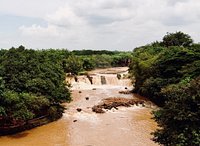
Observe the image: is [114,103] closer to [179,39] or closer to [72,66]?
[72,66]

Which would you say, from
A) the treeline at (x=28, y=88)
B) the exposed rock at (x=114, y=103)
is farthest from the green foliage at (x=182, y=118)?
the exposed rock at (x=114, y=103)

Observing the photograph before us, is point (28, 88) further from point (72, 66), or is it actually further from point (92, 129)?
point (72, 66)

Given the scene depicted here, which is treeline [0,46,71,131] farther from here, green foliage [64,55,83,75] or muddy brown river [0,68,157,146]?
green foliage [64,55,83,75]

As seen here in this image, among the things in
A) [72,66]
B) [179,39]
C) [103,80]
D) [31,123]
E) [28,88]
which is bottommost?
[31,123]

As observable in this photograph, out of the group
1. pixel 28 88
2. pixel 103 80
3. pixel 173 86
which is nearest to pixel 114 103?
pixel 28 88

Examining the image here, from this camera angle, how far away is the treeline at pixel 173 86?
1221cm

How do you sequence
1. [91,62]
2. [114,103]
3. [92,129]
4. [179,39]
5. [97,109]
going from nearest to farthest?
1. [92,129]
2. [97,109]
3. [114,103]
4. [179,39]
5. [91,62]

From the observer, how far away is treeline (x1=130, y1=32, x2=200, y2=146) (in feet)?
40.1

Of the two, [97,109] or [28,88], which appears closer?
[28,88]

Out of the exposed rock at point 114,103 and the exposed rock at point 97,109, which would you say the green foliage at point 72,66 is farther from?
the exposed rock at point 97,109

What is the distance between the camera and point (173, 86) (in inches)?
768

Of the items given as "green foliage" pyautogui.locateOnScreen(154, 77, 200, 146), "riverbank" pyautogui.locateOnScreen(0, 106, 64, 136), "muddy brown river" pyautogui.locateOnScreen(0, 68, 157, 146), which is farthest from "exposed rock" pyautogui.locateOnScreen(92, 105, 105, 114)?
"green foliage" pyautogui.locateOnScreen(154, 77, 200, 146)

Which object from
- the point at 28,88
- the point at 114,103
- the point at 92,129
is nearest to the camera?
the point at 28,88

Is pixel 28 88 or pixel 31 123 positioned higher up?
pixel 28 88
